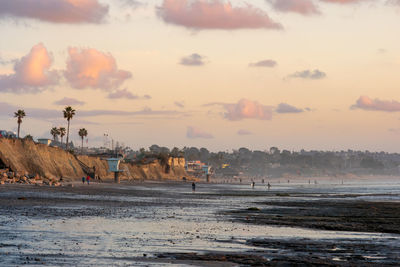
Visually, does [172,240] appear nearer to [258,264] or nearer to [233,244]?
[233,244]

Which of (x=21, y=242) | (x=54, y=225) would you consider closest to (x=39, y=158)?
(x=54, y=225)

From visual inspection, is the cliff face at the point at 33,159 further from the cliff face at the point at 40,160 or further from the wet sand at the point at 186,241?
the wet sand at the point at 186,241

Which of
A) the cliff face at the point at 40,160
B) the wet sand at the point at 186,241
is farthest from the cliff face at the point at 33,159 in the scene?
the wet sand at the point at 186,241

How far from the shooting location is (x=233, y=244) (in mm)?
21391

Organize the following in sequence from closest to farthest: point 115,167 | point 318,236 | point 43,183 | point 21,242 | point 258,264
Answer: point 258,264, point 21,242, point 318,236, point 43,183, point 115,167

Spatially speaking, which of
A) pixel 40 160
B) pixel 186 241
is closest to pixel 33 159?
pixel 40 160

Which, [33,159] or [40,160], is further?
[40,160]

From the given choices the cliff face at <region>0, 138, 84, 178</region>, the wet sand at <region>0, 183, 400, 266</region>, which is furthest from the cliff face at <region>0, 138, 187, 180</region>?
the wet sand at <region>0, 183, 400, 266</region>

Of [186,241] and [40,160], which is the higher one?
[40,160]

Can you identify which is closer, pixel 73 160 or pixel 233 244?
pixel 233 244

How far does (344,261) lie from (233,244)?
200 inches

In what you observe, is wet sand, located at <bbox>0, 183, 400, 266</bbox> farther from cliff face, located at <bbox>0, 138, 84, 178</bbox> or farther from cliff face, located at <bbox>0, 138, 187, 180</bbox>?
cliff face, located at <bbox>0, 138, 187, 180</bbox>

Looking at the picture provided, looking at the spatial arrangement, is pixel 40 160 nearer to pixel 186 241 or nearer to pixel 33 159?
pixel 33 159

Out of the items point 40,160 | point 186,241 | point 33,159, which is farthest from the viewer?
point 40,160
